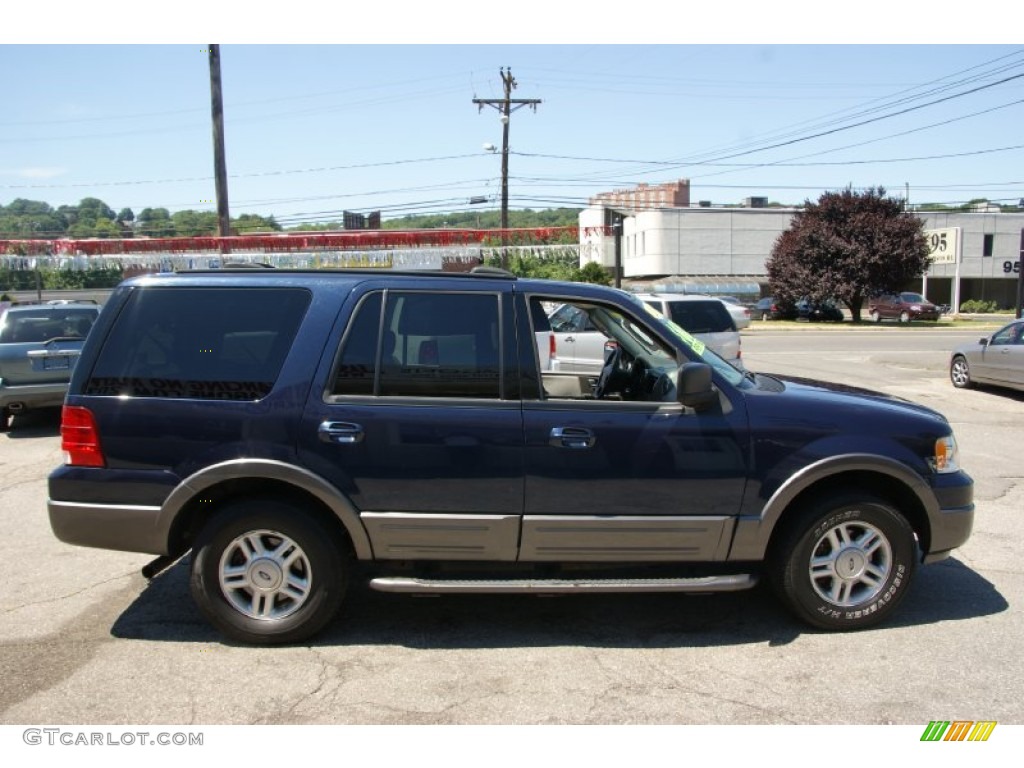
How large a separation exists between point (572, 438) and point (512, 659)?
115cm

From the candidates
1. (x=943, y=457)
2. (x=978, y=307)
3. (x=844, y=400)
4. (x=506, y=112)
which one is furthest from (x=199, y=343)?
(x=978, y=307)

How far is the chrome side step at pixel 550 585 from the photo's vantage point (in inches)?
151

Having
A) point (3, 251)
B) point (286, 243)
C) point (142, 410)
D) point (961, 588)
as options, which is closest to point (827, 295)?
point (286, 243)

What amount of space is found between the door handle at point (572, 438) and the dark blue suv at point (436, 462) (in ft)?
0.03

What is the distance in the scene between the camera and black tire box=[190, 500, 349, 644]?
3.92 m

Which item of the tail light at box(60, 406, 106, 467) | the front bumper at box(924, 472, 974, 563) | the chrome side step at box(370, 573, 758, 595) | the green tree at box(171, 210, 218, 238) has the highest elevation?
the green tree at box(171, 210, 218, 238)

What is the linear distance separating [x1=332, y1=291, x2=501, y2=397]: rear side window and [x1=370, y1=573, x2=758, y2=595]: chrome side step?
96cm

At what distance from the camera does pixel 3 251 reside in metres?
39.9

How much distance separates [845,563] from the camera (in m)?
4.06

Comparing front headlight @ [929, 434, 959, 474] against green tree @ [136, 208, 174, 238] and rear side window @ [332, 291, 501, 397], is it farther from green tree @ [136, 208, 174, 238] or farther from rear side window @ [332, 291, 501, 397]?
green tree @ [136, 208, 174, 238]

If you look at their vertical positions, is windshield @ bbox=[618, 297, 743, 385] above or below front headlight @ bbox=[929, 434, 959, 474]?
above

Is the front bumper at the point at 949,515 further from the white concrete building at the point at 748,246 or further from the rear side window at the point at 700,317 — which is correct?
the white concrete building at the point at 748,246

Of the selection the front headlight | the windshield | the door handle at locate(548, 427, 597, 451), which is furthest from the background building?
the door handle at locate(548, 427, 597, 451)

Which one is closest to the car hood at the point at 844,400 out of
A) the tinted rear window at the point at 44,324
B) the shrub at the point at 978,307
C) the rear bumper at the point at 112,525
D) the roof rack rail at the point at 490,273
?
the roof rack rail at the point at 490,273
